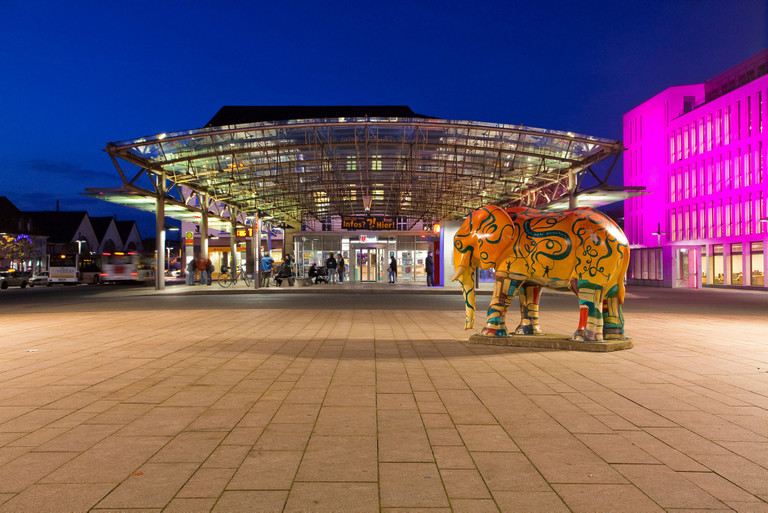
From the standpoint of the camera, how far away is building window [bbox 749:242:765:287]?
36.4 m

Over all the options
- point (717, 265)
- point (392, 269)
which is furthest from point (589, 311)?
point (717, 265)

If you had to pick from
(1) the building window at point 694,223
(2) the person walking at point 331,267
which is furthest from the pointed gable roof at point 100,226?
(1) the building window at point 694,223

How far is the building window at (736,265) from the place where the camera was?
38.4 metres

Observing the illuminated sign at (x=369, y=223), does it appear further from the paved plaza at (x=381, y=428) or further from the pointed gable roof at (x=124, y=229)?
the pointed gable roof at (x=124, y=229)

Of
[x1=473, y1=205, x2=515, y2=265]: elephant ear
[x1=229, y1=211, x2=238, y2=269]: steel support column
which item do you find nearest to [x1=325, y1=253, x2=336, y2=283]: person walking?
[x1=229, y1=211, x2=238, y2=269]: steel support column

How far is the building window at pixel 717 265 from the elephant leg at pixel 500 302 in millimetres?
38659

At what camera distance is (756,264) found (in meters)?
36.9

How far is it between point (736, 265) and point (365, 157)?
28.9 meters

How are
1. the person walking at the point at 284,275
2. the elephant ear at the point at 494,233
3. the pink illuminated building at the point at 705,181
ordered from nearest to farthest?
the elephant ear at the point at 494,233, the person walking at the point at 284,275, the pink illuminated building at the point at 705,181

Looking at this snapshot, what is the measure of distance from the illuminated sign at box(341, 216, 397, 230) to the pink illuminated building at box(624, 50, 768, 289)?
19.9 metres

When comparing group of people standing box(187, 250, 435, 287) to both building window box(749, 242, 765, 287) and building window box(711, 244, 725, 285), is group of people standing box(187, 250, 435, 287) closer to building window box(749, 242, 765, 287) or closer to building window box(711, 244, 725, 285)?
building window box(749, 242, 765, 287)

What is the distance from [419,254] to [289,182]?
36.8 ft

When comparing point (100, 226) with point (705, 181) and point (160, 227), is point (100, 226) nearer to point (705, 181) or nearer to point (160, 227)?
point (160, 227)

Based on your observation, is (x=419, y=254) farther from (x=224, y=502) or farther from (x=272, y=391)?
(x=224, y=502)
